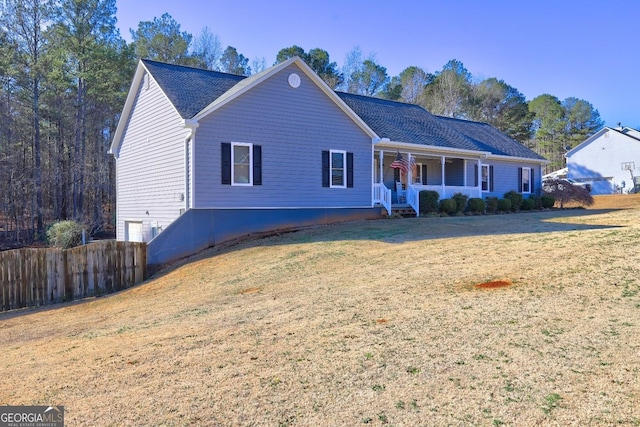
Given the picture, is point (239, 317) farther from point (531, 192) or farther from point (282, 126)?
point (531, 192)

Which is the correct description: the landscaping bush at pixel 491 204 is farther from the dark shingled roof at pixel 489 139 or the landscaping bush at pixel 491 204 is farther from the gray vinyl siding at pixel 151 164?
the gray vinyl siding at pixel 151 164

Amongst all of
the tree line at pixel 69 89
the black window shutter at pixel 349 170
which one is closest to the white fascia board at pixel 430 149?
the black window shutter at pixel 349 170

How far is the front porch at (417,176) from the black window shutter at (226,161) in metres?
6.21

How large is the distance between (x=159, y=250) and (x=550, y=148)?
56680 mm

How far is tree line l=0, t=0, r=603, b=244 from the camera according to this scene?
25719 mm

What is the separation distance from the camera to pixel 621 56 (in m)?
27.8

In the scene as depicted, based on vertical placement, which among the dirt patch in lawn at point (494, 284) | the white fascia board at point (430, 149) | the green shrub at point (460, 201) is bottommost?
the dirt patch in lawn at point (494, 284)

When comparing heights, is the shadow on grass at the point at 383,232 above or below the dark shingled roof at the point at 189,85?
below

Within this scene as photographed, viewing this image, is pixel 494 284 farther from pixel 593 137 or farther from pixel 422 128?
pixel 593 137

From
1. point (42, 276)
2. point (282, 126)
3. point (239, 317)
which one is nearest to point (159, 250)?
point (42, 276)

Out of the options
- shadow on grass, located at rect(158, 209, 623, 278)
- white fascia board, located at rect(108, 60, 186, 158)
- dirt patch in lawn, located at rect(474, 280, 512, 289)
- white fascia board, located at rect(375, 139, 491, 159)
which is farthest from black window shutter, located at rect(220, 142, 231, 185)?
dirt patch in lawn, located at rect(474, 280, 512, 289)

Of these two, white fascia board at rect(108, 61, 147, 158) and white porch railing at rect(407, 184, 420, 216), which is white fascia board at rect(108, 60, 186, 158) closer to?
white fascia board at rect(108, 61, 147, 158)

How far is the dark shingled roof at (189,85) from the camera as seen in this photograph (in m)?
14.8

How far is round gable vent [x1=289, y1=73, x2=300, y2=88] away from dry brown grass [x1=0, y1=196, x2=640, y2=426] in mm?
8936
